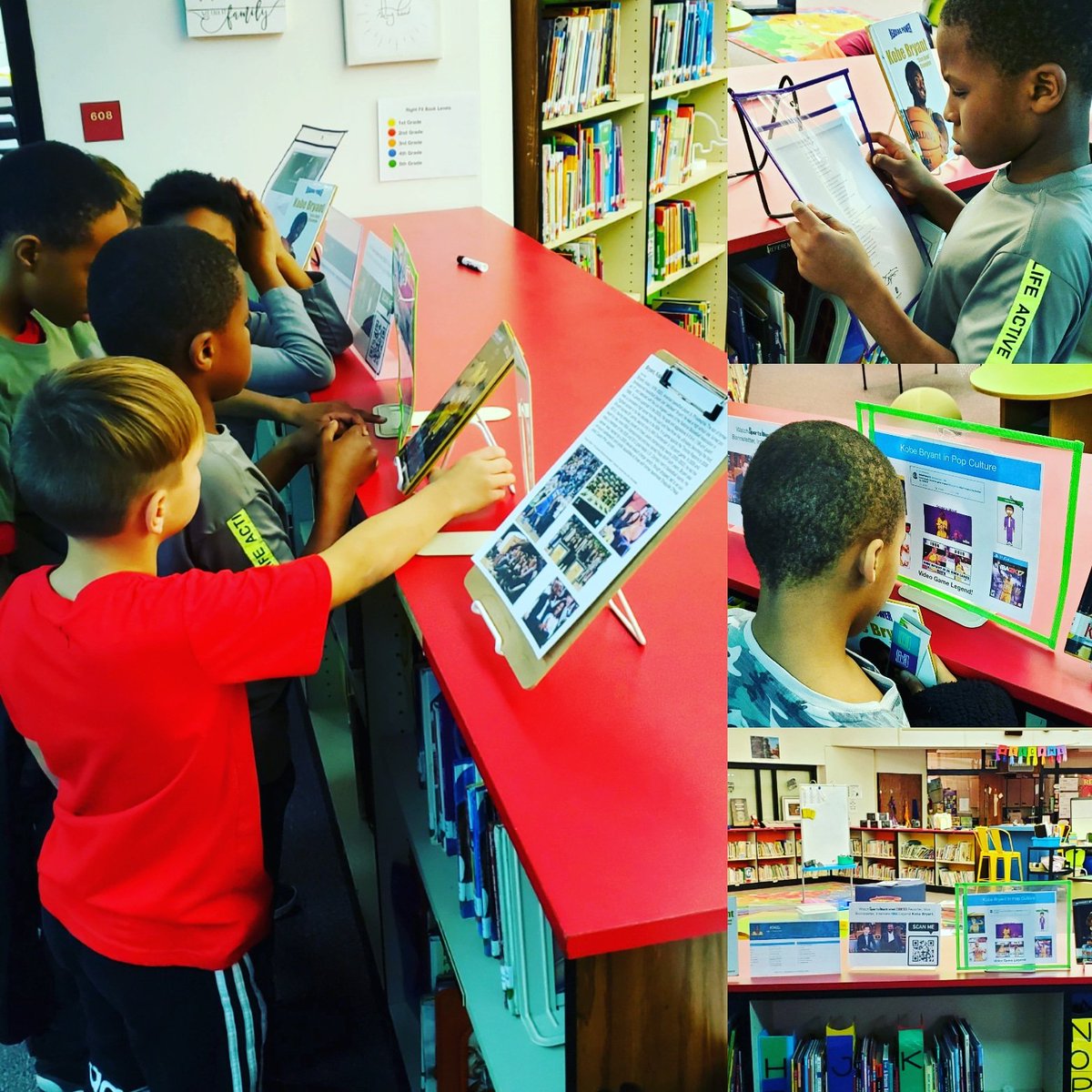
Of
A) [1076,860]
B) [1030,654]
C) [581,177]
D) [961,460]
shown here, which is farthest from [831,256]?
[581,177]

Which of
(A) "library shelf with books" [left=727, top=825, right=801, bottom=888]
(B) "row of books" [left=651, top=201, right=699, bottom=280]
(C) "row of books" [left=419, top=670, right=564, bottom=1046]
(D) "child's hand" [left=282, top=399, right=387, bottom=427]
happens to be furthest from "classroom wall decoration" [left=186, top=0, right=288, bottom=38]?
(A) "library shelf with books" [left=727, top=825, right=801, bottom=888]

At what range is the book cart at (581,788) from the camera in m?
0.99

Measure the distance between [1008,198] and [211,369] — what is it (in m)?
1.48

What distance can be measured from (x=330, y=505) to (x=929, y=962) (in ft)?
3.36

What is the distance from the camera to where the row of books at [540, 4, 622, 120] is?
3896 millimetres

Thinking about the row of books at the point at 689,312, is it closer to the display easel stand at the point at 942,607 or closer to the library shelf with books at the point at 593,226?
the library shelf with books at the point at 593,226

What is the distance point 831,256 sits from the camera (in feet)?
7.37

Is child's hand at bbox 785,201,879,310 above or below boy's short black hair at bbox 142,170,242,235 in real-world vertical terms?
below

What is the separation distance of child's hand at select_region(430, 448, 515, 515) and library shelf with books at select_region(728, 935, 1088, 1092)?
689mm

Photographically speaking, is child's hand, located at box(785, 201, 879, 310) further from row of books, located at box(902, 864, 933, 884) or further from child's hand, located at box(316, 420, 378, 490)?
row of books, located at box(902, 864, 933, 884)

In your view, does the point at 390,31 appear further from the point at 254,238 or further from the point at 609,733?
the point at 609,733

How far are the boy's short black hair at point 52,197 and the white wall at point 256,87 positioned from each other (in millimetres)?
1359

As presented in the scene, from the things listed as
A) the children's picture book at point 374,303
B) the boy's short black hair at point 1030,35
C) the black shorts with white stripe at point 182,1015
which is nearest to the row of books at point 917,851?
the black shorts with white stripe at point 182,1015

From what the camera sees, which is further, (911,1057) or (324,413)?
(324,413)
